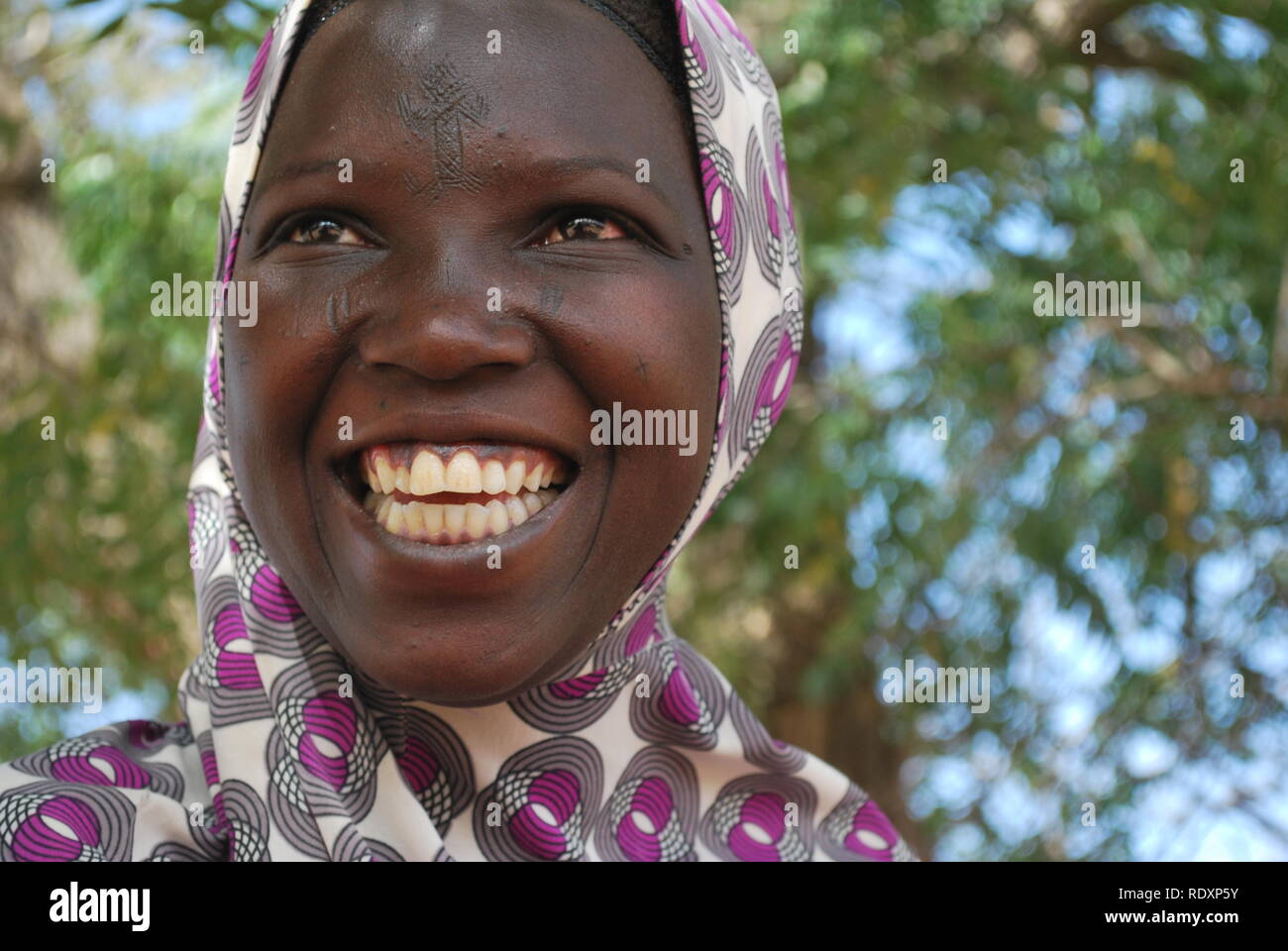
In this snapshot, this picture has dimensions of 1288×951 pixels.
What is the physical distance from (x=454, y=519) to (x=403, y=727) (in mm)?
314

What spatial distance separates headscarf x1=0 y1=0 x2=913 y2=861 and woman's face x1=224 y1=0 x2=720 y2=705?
93 mm

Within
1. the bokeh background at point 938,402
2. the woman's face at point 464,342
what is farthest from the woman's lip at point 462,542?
the bokeh background at point 938,402

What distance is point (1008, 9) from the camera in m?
4.54

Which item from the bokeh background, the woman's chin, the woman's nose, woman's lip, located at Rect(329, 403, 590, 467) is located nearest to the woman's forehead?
the woman's nose

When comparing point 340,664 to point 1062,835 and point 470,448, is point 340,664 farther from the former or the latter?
point 1062,835

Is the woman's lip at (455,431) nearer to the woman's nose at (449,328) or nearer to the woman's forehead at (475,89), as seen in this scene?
the woman's nose at (449,328)

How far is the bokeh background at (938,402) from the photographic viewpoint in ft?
14.2

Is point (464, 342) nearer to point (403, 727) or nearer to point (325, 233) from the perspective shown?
point (325, 233)

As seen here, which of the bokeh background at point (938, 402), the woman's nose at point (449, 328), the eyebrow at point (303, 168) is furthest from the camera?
the bokeh background at point (938, 402)

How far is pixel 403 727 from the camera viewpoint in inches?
68.2

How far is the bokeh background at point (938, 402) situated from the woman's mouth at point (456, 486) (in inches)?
109

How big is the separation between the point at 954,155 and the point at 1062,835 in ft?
7.57

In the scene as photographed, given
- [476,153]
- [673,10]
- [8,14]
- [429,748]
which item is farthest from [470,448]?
[8,14]

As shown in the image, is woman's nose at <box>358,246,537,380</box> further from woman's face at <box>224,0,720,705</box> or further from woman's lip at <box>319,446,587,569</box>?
woman's lip at <box>319,446,587,569</box>
